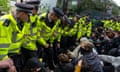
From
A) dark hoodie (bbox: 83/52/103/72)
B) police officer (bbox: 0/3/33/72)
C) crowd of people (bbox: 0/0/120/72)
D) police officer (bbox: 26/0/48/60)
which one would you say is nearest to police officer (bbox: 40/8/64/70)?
crowd of people (bbox: 0/0/120/72)

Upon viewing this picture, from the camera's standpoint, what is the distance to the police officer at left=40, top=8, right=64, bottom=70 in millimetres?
8836

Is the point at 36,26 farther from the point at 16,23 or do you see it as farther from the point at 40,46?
the point at 16,23

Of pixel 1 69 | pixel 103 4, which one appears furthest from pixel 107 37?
pixel 103 4

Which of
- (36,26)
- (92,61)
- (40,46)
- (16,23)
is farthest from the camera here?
(40,46)

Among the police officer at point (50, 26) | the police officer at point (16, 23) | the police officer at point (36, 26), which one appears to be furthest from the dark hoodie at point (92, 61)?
the police officer at point (50, 26)

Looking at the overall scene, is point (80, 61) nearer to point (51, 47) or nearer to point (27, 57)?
point (27, 57)

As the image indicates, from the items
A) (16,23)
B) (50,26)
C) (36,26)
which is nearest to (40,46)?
(50,26)

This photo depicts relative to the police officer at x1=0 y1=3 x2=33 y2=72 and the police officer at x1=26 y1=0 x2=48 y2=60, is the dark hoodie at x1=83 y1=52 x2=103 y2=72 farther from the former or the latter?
the police officer at x1=26 y1=0 x2=48 y2=60

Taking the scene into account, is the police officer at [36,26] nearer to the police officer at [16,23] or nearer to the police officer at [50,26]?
the police officer at [50,26]

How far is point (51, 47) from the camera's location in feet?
32.0

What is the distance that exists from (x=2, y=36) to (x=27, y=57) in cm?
181

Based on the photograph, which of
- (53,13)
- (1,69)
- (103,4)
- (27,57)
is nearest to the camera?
(1,69)

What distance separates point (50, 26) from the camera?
31.0 ft

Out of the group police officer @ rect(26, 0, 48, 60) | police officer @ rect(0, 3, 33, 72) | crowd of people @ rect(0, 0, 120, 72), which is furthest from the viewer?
police officer @ rect(26, 0, 48, 60)
